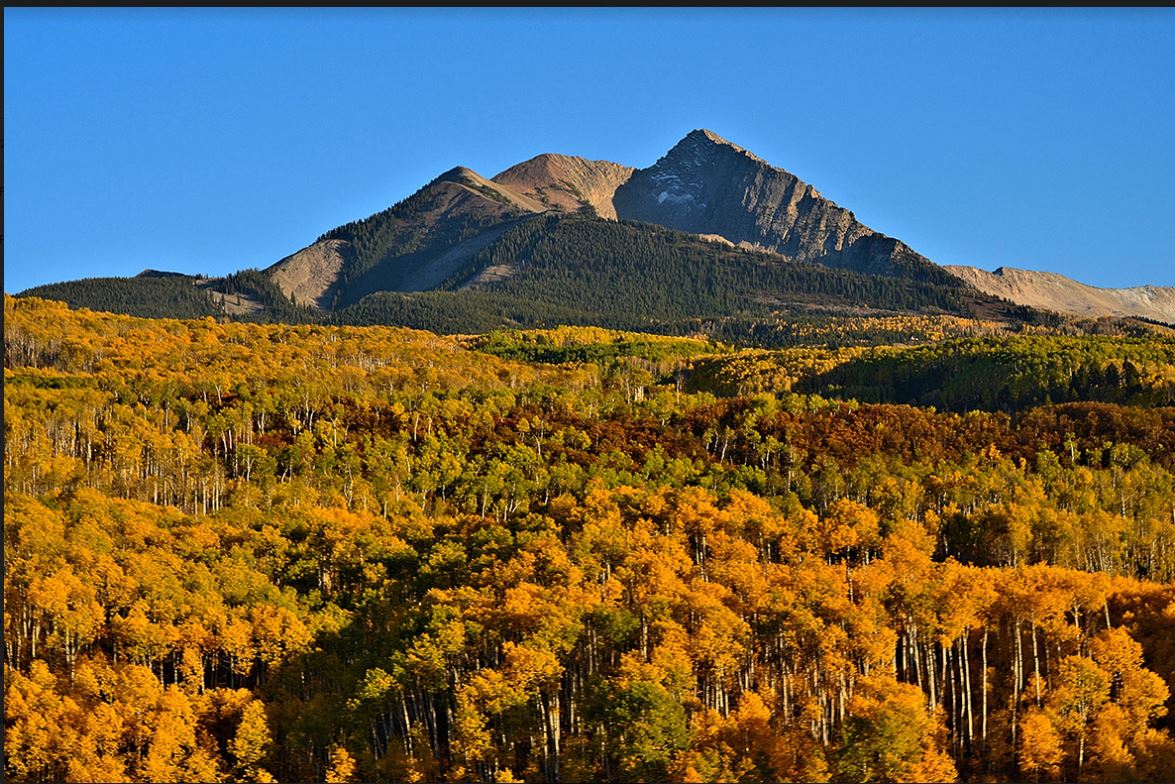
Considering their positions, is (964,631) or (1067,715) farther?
(964,631)

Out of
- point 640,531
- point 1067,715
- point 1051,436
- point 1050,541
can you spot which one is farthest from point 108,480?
point 1051,436

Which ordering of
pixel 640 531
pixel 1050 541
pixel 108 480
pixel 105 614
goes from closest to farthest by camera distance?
pixel 105 614, pixel 640 531, pixel 1050 541, pixel 108 480

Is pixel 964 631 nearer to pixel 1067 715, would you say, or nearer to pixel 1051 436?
pixel 1067 715

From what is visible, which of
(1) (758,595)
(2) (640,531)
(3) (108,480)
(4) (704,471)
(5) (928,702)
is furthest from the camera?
(4) (704,471)

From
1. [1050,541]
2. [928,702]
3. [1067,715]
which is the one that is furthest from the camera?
[1050,541]

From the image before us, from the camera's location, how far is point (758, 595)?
267 ft

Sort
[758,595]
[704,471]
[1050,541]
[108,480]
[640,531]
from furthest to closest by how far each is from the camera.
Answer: [704,471] < [108,480] < [1050,541] < [640,531] < [758,595]

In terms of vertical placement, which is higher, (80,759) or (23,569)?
(23,569)

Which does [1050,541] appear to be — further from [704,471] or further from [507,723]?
[507,723]

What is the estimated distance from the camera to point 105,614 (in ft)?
289

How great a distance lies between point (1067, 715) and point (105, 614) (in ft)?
199

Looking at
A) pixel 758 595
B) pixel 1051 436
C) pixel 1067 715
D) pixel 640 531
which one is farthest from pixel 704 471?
pixel 1067 715

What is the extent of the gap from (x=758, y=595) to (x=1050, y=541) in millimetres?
48509

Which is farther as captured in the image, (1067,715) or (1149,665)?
(1149,665)
